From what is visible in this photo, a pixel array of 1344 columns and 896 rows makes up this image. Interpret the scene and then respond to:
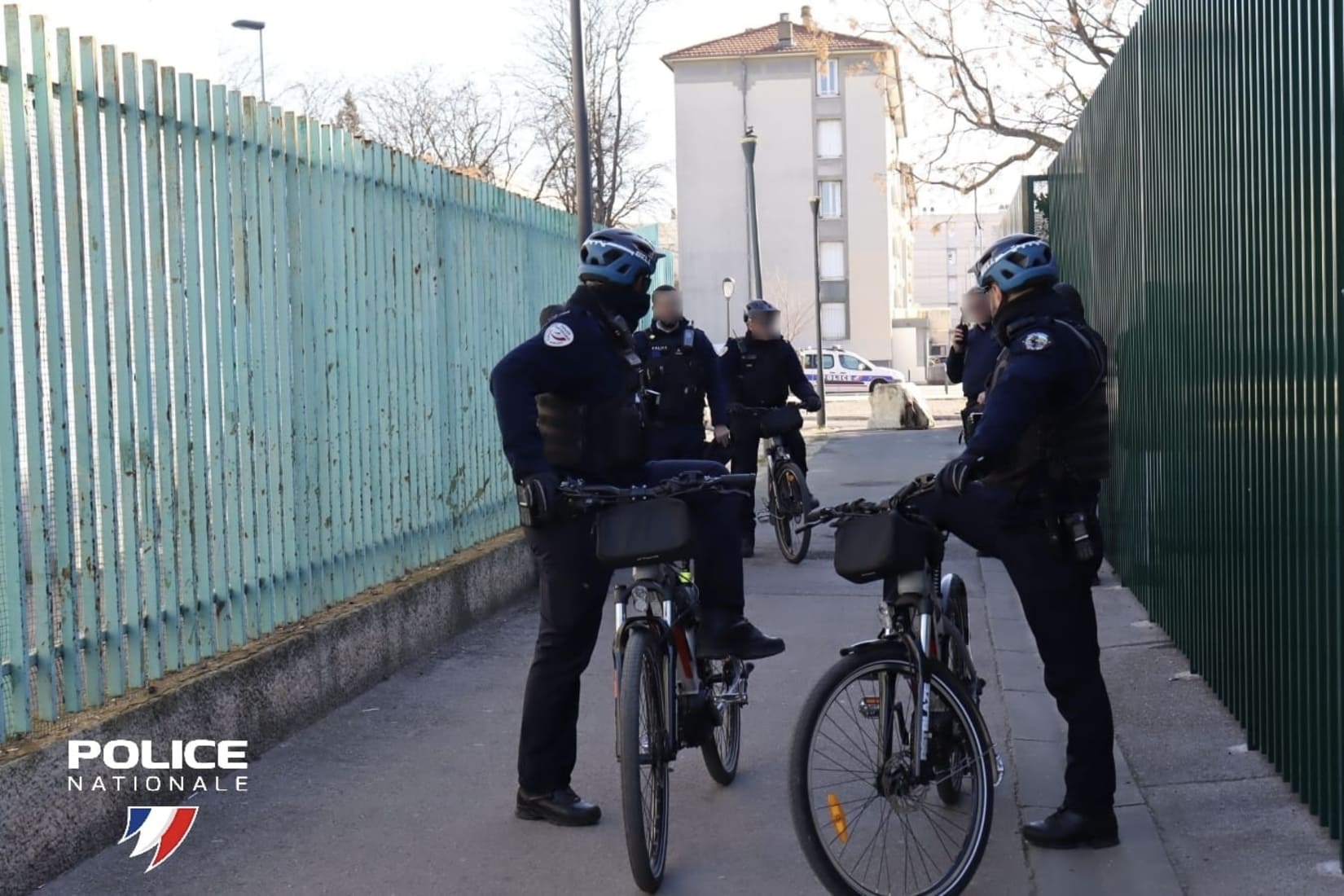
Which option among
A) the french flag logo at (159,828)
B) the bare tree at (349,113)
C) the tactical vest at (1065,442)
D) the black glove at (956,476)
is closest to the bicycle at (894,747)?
the black glove at (956,476)

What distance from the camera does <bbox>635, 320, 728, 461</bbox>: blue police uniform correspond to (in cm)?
1056

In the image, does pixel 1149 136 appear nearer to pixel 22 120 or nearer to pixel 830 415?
pixel 22 120

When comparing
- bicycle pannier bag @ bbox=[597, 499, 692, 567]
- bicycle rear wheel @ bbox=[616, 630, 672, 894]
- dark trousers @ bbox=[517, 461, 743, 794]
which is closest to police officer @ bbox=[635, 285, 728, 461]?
dark trousers @ bbox=[517, 461, 743, 794]

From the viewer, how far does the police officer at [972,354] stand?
11020 millimetres

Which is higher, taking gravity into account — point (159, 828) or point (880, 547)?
point (880, 547)

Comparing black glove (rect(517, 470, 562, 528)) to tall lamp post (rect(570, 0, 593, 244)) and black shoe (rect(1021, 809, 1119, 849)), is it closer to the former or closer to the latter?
black shoe (rect(1021, 809, 1119, 849))

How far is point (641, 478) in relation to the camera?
570cm

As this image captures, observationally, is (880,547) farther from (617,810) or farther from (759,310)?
(759,310)

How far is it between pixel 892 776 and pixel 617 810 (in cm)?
142

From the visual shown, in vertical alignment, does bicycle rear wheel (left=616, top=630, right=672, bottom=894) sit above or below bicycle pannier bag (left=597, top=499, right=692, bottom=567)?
below

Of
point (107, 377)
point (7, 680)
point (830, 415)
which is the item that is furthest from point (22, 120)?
point (830, 415)

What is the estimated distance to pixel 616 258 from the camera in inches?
220

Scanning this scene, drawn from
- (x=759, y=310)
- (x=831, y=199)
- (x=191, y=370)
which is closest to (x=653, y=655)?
(x=191, y=370)

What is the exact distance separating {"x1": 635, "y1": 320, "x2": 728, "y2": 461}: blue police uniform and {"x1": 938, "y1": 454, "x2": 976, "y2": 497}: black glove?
5908 mm
